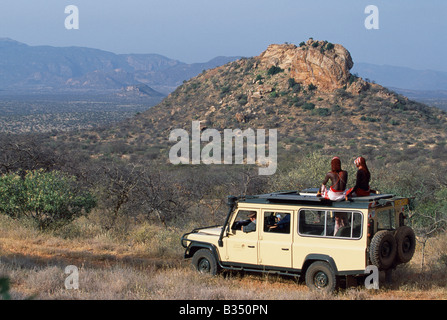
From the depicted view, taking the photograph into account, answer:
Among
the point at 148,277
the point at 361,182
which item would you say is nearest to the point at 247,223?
the point at 148,277

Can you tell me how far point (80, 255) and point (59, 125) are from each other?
6910 centimetres

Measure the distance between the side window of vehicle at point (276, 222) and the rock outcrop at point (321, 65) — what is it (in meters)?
42.5

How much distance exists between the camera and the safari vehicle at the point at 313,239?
7719mm

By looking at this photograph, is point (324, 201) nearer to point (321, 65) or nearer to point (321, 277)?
point (321, 277)

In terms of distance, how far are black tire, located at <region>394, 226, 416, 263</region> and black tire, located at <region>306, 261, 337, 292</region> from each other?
1.10 metres

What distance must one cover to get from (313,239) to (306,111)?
41546 mm

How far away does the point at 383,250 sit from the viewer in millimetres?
7750

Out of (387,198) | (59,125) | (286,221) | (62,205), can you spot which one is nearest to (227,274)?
(286,221)

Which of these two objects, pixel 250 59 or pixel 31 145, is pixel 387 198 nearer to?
pixel 31 145

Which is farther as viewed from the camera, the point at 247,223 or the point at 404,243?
the point at 247,223

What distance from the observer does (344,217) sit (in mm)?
7973

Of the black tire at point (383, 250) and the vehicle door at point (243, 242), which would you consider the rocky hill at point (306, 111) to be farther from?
the black tire at point (383, 250)

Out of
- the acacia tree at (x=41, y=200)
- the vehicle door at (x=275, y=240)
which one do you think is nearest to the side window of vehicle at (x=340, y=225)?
the vehicle door at (x=275, y=240)

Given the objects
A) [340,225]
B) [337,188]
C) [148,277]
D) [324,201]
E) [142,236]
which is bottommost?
[142,236]
